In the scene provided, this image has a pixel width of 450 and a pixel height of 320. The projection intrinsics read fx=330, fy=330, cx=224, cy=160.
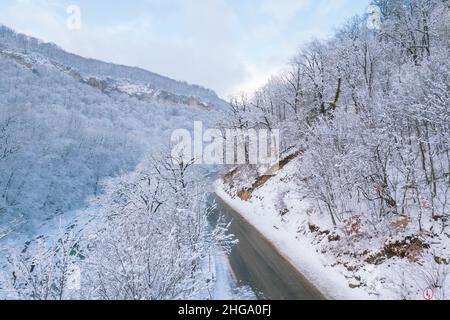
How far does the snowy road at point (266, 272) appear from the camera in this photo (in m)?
13.4

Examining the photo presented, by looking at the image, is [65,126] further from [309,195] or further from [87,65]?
[87,65]

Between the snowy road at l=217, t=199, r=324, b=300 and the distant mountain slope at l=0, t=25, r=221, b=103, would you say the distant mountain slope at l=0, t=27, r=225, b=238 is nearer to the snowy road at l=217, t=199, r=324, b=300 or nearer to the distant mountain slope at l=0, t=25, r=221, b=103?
the distant mountain slope at l=0, t=25, r=221, b=103

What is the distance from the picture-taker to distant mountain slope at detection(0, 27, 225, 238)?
1785 inches

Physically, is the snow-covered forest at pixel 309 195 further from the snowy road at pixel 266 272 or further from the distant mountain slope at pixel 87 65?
the distant mountain slope at pixel 87 65

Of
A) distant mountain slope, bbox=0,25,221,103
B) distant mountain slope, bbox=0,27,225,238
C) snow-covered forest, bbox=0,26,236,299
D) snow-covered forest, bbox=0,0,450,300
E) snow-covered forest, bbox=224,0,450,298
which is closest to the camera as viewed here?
snow-covered forest, bbox=0,26,236,299

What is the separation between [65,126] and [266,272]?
72.7 meters

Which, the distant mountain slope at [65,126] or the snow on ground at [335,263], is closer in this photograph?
the snow on ground at [335,263]

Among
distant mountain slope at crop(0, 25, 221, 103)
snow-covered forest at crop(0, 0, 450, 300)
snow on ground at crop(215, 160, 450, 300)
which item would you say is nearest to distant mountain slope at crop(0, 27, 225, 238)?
snow-covered forest at crop(0, 0, 450, 300)

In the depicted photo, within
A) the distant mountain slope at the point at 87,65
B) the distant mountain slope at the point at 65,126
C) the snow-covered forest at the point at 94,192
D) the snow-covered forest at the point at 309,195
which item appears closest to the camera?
the snow-covered forest at the point at 94,192

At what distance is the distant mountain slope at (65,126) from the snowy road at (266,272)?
451 inches

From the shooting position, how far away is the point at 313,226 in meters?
20.3

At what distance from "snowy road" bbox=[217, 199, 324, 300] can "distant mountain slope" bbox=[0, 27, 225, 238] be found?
11464mm

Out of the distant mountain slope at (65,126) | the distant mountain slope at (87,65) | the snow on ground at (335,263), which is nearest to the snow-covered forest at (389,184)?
the snow on ground at (335,263)
